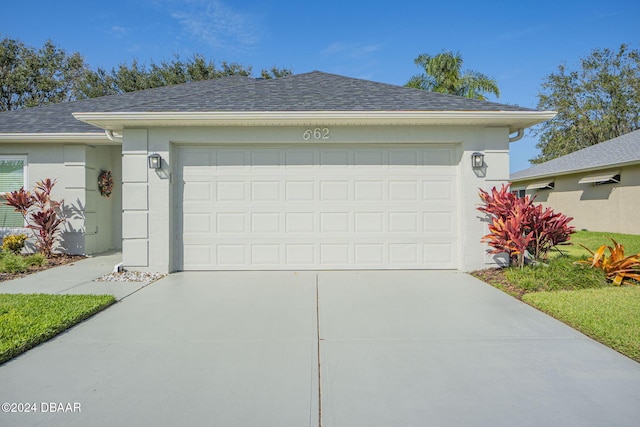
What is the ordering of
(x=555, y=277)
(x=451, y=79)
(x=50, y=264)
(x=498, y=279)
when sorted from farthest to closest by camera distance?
(x=451, y=79), (x=50, y=264), (x=498, y=279), (x=555, y=277)

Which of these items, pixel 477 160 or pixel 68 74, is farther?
pixel 68 74

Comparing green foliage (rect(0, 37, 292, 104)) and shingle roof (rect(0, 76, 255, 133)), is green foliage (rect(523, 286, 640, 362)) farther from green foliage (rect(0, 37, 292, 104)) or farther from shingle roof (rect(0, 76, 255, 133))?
green foliage (rect(0, 37, 292, 104))

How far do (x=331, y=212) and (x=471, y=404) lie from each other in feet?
15.6

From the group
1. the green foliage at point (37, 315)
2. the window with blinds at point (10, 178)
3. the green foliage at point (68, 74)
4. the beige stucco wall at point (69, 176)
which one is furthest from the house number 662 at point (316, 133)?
the green foliage at point (68, 74)

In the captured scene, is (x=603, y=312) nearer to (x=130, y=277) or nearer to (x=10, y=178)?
(x=130, y=277)

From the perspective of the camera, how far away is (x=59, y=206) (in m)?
8.45

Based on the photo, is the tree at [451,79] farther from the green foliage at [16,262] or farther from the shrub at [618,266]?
the green foliage at [16,262]

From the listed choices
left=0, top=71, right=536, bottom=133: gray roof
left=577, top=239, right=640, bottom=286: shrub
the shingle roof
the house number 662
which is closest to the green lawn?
left=577, top=239, right=640, bottom=286: shrub

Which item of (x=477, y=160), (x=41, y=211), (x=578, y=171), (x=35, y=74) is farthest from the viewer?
(x=35, y=74)

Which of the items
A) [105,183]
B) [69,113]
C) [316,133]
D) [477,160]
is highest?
[69,113]

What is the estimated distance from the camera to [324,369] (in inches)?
117

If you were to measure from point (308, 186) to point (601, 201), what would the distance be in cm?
1271

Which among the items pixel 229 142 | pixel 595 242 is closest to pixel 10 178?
pixel 229 142

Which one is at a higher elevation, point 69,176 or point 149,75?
point 149,75
